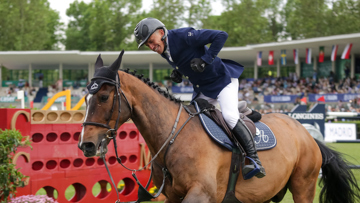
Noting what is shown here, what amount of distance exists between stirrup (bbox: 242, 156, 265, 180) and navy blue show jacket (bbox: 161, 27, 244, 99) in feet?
2.35

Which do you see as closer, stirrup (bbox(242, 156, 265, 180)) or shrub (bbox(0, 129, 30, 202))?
stirrup (bbox(242, 156, 265, 180))

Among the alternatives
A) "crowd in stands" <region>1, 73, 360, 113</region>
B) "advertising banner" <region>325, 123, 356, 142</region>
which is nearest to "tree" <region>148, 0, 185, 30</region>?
"crowd in stands" <region>1, 73, 360, 113</region>

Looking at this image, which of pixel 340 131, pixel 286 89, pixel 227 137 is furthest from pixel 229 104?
pixel 286 89

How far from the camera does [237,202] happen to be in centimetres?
376

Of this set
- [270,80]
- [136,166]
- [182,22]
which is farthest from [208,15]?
[136,166]

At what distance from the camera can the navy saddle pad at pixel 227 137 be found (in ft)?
11.7

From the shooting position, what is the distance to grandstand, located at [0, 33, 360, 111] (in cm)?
2988

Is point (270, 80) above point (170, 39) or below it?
below

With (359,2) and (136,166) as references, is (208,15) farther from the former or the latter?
(136,166)

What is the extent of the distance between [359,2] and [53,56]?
29.8 metres

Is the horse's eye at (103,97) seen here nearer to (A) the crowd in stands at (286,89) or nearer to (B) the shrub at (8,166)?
(B) the shrub at (8,166)

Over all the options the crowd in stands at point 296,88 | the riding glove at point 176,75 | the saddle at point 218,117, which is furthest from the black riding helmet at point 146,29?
the crowd in stands at point 296,88

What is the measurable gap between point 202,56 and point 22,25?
41.5 m

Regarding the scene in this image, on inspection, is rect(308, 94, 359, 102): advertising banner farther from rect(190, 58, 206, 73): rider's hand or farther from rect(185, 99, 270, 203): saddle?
rect(190, 58, 206, 73): rider's hand
